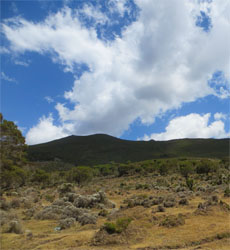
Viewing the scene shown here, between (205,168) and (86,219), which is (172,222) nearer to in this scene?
(86,219)

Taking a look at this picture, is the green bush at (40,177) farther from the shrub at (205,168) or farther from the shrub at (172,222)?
the shrub at (172,222)

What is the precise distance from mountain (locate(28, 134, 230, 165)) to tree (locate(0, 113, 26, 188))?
300 ft

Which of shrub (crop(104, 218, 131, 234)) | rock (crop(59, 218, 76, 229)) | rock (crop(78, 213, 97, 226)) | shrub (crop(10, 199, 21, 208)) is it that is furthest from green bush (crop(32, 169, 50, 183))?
shrub (crop(104, 218, 131, 234))

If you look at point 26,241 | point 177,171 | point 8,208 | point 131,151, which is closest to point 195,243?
point 26,241

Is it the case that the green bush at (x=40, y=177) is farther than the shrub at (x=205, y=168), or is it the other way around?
the green bush at (x=40, y=177)

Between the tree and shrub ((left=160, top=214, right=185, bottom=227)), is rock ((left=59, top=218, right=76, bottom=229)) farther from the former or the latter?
the tree

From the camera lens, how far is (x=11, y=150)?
16875 millimetres

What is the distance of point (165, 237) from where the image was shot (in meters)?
8.38

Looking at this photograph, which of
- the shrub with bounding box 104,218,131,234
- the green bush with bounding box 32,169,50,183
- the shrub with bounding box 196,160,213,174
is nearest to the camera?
the shrub with bounding box 104,218,131,234

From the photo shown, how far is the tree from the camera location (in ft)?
52.0

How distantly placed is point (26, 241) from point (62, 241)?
193 cm

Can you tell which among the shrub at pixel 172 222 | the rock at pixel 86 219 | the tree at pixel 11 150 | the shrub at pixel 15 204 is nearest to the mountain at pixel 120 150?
the shrub at pixel 15 204

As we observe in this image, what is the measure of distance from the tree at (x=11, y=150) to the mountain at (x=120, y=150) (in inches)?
3594

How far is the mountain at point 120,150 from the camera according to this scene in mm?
112062
